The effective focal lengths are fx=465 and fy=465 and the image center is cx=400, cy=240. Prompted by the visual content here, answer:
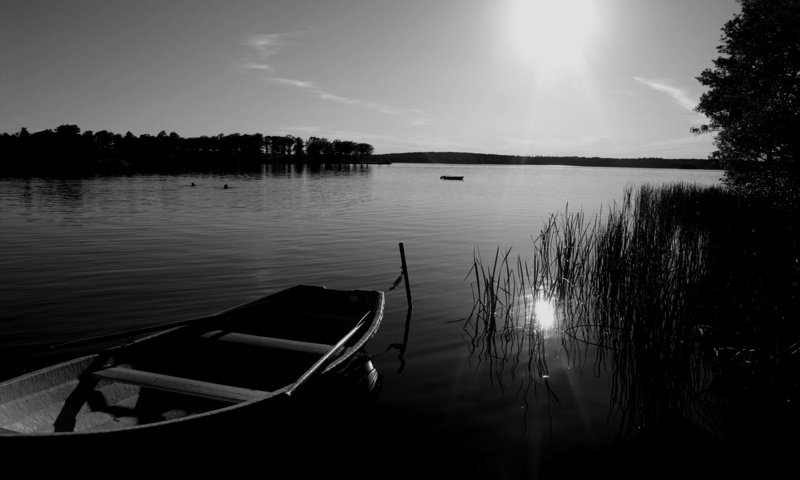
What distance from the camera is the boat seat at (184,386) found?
16.1 ft

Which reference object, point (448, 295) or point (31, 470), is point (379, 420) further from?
point (448, 295)

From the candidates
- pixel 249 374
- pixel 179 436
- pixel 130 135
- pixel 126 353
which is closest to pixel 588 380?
pixel 249 374

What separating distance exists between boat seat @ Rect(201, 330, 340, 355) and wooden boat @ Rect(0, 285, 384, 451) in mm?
15

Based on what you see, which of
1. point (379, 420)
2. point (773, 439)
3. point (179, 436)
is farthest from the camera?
point (379, 420)

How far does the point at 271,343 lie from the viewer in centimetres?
686

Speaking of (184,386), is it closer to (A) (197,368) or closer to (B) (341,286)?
(A) (197,368)

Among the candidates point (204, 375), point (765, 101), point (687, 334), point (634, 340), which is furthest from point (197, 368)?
point (765, 101)

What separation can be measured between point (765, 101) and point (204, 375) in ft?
73.2

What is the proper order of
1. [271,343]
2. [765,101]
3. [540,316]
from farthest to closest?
[765,101], [540,316], [271,343]

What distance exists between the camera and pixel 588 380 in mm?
7734

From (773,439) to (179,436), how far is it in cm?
694

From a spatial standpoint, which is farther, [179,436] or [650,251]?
[650,251]

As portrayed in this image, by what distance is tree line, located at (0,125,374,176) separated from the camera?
97.9 m

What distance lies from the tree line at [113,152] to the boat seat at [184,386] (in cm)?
9096
